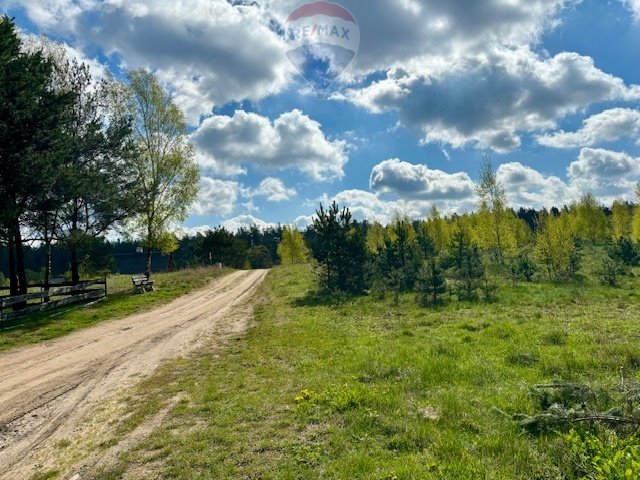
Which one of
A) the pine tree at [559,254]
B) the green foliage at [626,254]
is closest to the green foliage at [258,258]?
the pine tree at [559,254]

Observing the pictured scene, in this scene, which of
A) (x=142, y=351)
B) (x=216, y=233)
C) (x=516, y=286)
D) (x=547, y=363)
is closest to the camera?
(x=547, y=363)

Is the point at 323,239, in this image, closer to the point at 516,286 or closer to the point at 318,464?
the point at 516,286

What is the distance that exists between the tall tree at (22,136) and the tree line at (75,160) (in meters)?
0.05

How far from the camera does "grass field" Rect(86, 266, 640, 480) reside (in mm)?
5957

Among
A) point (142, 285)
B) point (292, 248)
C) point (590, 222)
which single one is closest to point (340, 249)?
point (142, 285)

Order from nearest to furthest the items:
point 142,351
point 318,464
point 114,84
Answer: point 318,464 → point 142,351 → point 114,84

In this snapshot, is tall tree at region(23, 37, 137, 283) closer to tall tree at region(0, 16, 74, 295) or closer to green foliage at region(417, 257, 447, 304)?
tall tree at region(0, 16, 74, 295)

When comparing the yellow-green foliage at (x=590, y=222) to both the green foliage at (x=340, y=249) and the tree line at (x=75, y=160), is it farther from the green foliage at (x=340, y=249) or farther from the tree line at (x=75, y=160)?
the tree line at (x=75, y=160)

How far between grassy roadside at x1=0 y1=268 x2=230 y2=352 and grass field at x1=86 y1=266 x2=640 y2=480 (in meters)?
9.02

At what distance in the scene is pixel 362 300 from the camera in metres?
27.0

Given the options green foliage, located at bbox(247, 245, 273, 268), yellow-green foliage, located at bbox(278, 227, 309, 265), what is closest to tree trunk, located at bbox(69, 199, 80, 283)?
yellow-green foliage, located at bbox(278, 227, 309, 265)

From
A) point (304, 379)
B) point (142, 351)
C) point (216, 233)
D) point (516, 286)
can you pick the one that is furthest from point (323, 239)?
point (216, 233)

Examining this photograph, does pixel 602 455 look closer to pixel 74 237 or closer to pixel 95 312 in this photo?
pixel 95 312

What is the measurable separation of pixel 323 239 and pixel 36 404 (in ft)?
75.1
